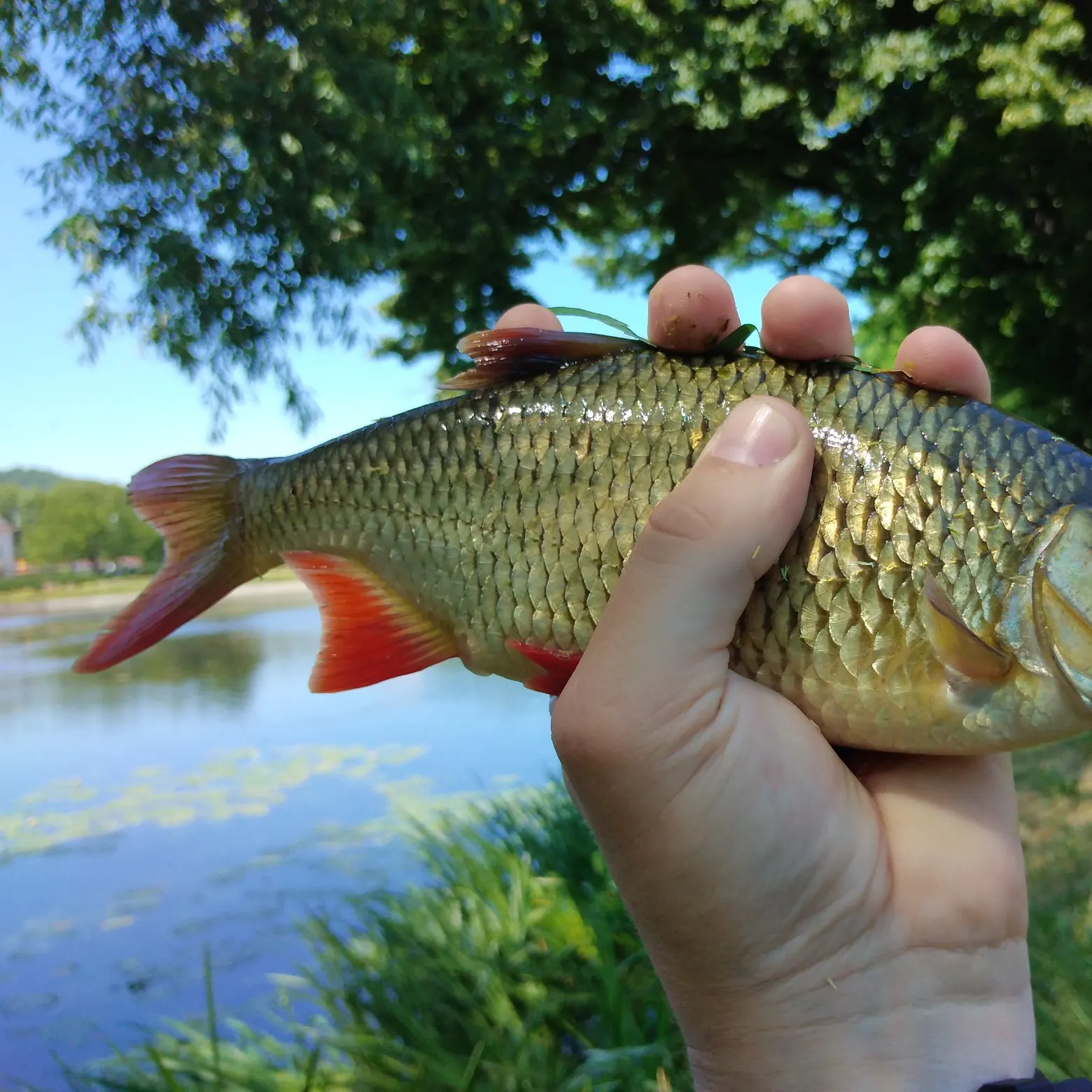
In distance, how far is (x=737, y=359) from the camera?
1297 millimetres

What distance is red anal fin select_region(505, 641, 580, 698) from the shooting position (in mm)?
1298

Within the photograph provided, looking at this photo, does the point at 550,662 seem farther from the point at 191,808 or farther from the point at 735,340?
the point at 191,808

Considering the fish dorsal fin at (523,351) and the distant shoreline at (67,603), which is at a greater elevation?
the fish dorsal fin at (523,351)

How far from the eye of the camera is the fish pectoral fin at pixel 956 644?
1105 mm

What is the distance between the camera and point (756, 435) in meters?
1.13

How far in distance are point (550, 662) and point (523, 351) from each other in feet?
1.76

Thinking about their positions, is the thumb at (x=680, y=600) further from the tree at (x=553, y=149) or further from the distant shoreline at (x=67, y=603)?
the distant shoreline at (x=67, y=603)

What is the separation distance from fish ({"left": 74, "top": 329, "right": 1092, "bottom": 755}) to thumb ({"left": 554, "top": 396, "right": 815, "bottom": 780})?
7 centimetres

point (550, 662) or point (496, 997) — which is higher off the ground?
point (550, 662)

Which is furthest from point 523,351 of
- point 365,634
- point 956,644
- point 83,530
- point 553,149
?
point 83,530

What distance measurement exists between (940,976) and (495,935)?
189 cm

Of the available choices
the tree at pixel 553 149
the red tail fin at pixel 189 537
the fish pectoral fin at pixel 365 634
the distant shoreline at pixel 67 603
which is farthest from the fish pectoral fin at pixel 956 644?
the distant shoreline at pixel 67 603

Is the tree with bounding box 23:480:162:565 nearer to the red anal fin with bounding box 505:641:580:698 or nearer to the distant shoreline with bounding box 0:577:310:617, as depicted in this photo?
the distant shoreline with bounding box 0:577:310:617

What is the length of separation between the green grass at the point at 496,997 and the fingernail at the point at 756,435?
1.73 metres
